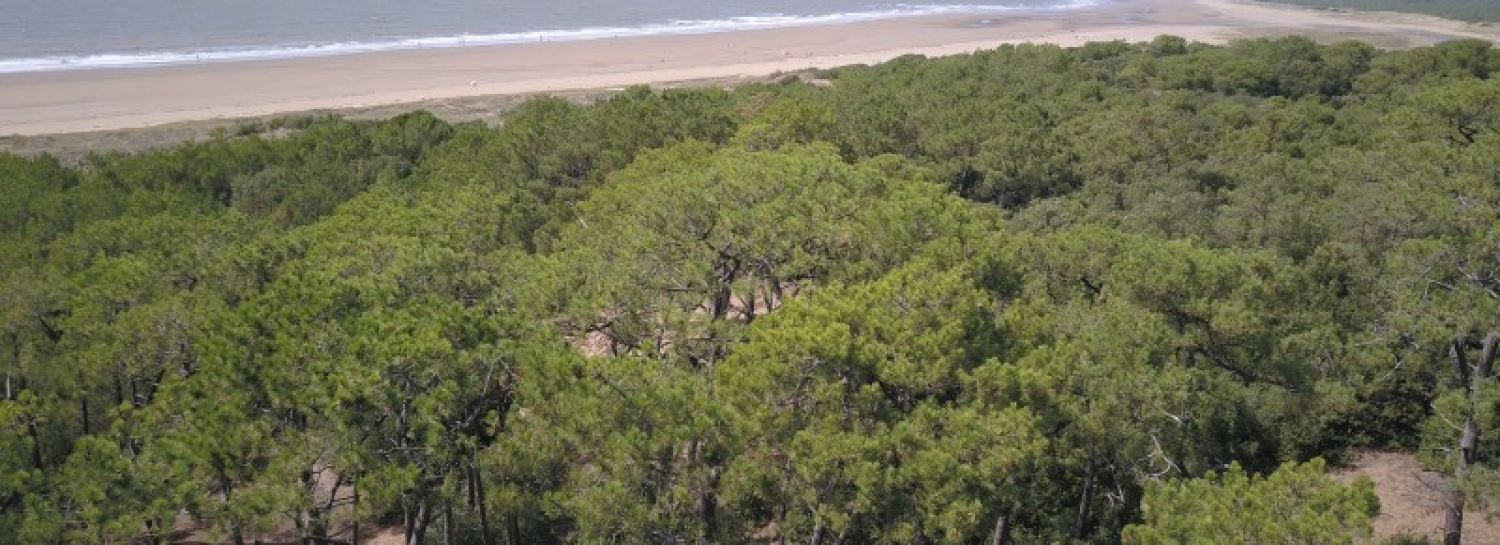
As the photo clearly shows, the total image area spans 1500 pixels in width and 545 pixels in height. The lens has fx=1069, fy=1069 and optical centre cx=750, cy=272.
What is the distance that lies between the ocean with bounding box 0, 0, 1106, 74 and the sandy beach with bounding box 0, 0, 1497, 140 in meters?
3.90

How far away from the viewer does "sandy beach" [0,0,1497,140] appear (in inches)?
2362

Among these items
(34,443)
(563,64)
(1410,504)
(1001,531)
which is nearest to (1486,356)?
(1410,504)

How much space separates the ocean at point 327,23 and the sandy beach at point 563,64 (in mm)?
3902

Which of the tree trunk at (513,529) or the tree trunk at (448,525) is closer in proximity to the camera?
the tree trunk at (448,525)

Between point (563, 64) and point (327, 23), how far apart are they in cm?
2483

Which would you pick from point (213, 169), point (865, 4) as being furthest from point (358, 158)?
point (865, 4)

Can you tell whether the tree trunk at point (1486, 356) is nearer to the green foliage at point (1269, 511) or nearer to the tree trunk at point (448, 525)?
the green foliage at point (1269, 511)

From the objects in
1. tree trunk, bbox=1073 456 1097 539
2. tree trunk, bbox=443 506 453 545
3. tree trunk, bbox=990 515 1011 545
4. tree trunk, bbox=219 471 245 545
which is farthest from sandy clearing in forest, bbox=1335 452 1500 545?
tree trunk, bbox=219 471 245 545

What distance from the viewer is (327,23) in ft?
289

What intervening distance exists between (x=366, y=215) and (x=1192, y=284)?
60.3ft

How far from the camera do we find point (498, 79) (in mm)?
71750

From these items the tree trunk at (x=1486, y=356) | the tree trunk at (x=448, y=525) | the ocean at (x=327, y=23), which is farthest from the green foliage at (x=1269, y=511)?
the ocean at (x=327, y=23)

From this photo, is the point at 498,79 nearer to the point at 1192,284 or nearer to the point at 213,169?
the point at 213,169

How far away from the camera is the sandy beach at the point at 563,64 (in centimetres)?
6000
